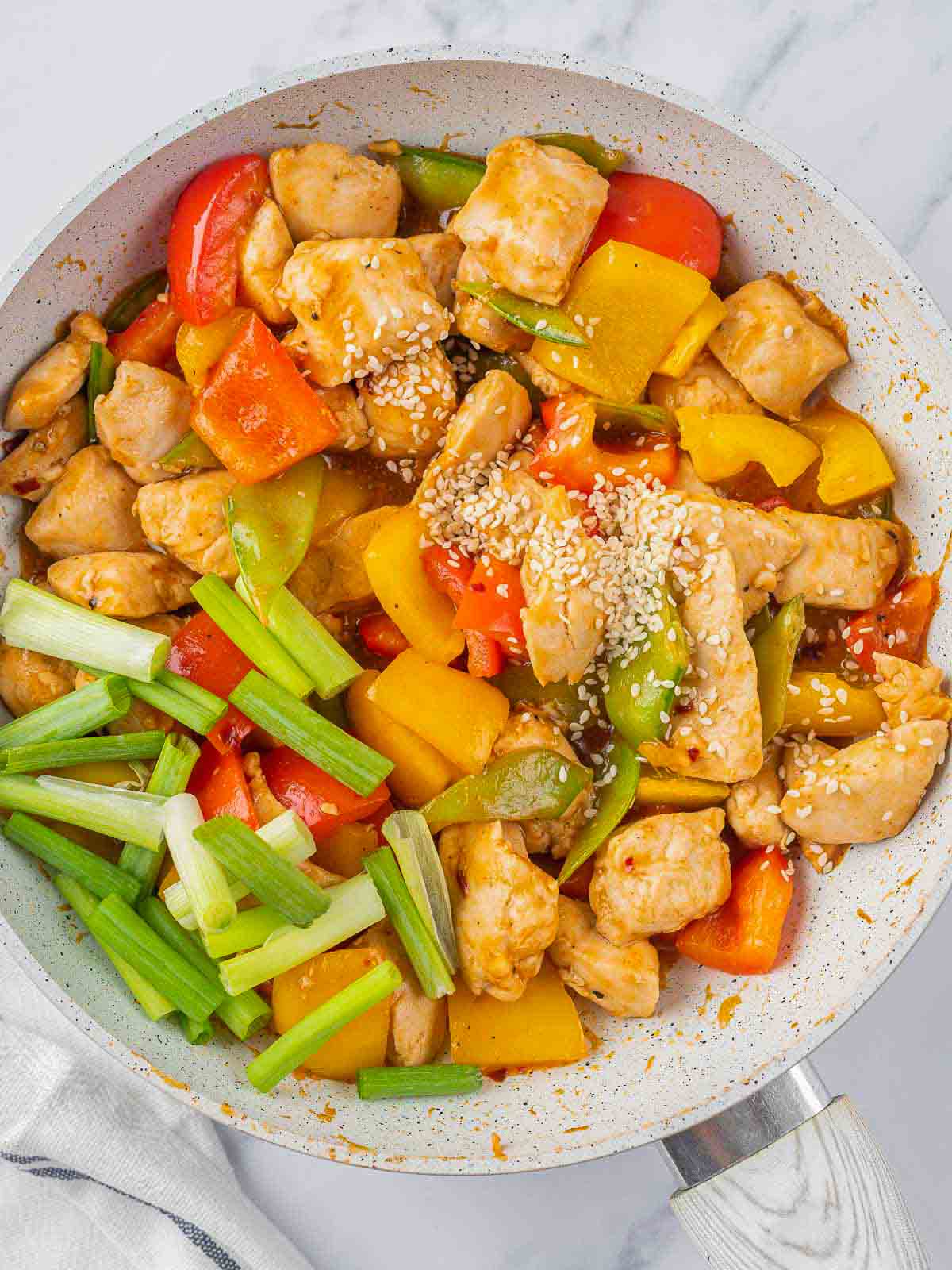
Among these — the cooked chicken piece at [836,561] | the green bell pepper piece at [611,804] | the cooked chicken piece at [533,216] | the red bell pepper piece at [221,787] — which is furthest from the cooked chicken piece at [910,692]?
the red bell pepper piece at [221,787]

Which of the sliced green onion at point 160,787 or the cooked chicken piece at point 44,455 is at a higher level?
the cooked chicken piece at point 44,455

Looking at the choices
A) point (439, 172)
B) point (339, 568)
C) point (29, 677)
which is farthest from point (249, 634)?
point (439, 172)

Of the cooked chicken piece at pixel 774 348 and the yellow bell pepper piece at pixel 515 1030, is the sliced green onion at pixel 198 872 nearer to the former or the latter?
the yellow bell pepper piece at pixel 515 1030

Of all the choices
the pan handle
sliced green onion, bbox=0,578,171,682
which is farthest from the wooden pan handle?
sliced green onion, bbox=0,578,171,682

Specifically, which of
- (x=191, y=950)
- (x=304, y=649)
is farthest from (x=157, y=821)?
(x=304, y=649)

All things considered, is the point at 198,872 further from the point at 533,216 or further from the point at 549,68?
the point at 549,68

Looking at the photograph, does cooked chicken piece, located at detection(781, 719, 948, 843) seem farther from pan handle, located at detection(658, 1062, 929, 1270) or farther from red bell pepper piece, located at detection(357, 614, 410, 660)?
red bell pepper piece, located at detection(357, 614, 410, 660)

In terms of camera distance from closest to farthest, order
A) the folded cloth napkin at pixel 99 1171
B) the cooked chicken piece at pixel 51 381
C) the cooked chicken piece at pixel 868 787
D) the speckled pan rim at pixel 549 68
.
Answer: the speckled pan rim at pixel 549 68 → the cooked chicken piece at pixel 868 787 → the cooked chicken piece at pixel 51 381 → the folded cloth napkin at pixel 99 1171
